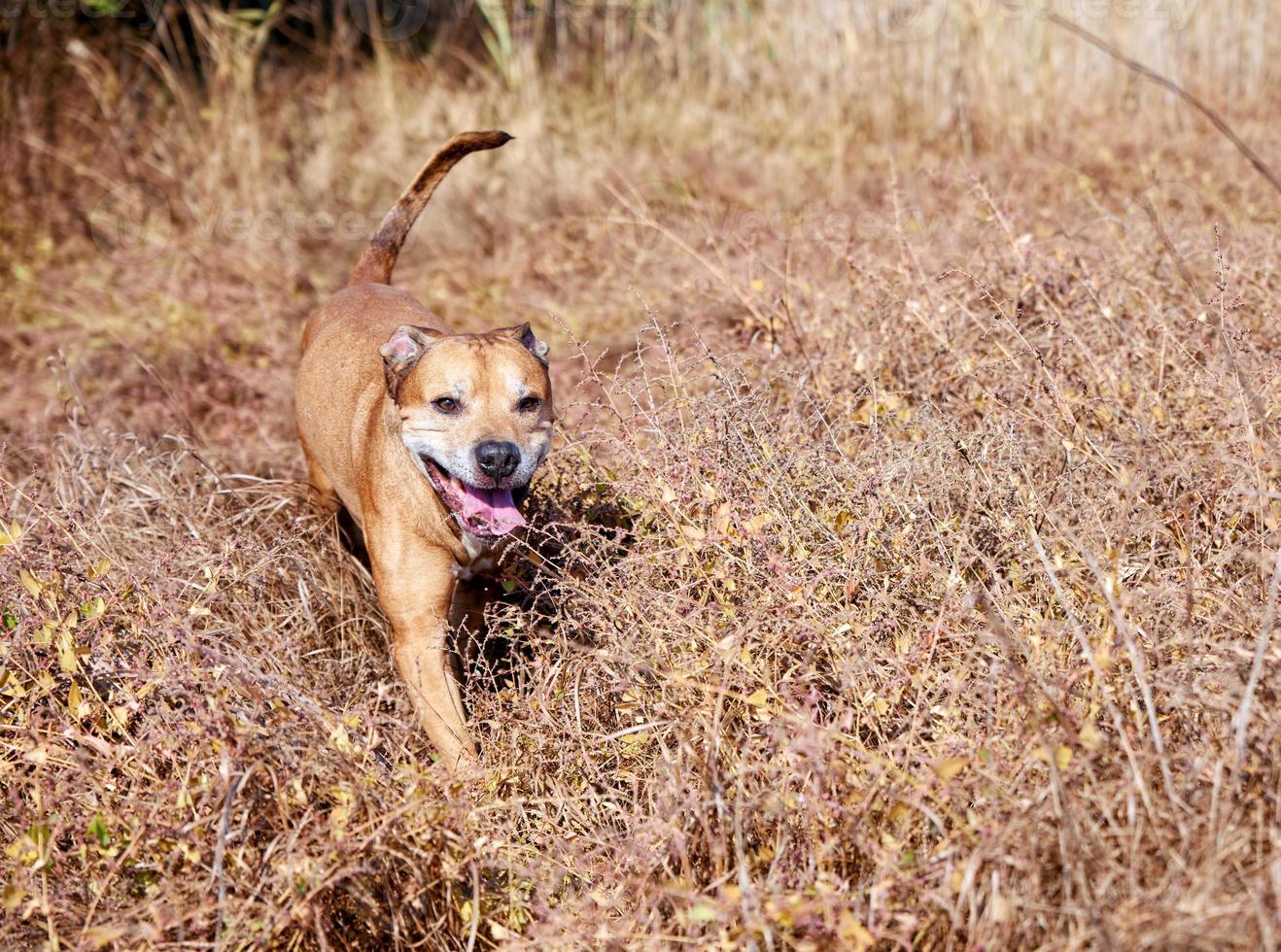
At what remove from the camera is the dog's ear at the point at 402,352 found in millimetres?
3834

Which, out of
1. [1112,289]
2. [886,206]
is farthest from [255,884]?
[886,206]

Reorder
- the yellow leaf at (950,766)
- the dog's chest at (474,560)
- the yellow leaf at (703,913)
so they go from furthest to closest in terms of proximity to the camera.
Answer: the dog's chest at (474,560), the yellow leaf at (950,766), the yellow leaf at (703,913)

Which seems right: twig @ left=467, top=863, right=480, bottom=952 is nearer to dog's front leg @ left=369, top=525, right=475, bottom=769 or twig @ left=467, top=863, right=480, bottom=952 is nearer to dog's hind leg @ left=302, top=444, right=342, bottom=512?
dog's front leg @ left=369, top=525, right=475, bottom=769

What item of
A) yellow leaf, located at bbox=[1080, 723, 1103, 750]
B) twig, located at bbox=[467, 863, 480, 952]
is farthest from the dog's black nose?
yellow leaf, located at bbox=[1080, 723, 1103, 750]

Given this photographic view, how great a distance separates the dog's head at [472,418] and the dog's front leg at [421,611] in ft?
0.73

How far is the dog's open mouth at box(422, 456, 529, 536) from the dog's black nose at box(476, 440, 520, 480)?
0.11m

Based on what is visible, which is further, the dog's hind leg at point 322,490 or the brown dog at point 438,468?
the dog's hind leg at point 322,490

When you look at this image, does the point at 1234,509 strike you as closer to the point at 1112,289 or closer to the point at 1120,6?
the point at 1112,289

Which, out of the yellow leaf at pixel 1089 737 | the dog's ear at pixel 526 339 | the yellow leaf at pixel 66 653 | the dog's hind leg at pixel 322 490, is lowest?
the dog's hind leg at pixel 322 490

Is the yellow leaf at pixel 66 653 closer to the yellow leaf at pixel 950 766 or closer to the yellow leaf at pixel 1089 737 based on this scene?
the yellow leaf at pixel 950 766

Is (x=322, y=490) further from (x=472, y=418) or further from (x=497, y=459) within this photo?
(x=497, y=459)

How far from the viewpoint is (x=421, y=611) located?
3.87 meters

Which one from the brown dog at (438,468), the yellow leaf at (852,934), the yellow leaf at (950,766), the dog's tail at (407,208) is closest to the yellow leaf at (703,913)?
the yellow leaf at (852,934)

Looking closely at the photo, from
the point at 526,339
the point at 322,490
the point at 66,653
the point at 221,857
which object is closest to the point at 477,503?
the point at 526,339
